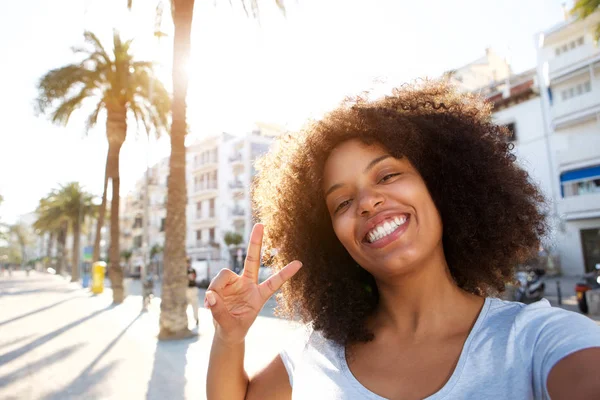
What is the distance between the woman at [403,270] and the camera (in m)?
1.22

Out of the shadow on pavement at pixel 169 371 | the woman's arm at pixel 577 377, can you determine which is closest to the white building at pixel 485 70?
the shadow on pavement at pixel 169 371

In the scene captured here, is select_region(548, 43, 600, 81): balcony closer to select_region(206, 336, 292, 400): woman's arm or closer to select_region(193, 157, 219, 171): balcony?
select_region(206, 336, 292, 400): woman's arm

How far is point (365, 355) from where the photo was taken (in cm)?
154

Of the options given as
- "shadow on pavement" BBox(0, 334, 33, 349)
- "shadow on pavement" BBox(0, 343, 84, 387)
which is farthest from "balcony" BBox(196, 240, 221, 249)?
"shadow on pavement" BBox(0, 343, 84, 387)

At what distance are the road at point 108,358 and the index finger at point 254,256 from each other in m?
0.56

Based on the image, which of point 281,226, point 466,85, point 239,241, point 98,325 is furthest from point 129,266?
point 281,226

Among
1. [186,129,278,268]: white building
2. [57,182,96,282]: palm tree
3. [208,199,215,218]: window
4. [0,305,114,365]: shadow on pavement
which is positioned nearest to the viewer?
[0,305,114,365]: shadow on pavement

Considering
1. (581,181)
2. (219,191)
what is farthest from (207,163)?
(581,181)

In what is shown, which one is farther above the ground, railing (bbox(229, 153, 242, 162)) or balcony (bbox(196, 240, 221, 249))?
railing (bbox(229, 153, 242, 162))

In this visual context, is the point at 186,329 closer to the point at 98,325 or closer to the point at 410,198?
the point at 98,325

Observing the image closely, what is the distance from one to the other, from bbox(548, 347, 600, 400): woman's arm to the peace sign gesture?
0.90 metres

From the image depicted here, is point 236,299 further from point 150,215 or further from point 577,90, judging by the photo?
point 150,215

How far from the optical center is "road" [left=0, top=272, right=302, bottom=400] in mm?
5242

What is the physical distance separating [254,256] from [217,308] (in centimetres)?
24
